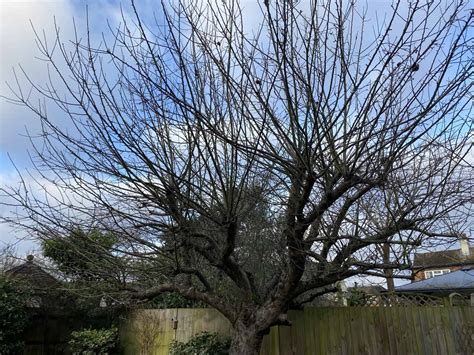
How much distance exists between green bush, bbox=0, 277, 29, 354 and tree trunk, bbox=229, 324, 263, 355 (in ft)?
15.6

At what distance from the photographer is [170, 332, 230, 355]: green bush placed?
5680 millimetres

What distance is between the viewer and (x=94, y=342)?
23.0ft

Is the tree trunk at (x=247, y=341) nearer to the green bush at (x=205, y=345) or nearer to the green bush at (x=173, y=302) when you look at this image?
the green bush at (x=205, y=345)

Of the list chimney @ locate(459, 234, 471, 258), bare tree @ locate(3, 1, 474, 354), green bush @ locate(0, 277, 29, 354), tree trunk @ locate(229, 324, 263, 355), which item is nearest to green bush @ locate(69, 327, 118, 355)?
green bush @ locate(0, 277, 29, 354)

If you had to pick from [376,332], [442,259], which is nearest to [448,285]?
[376,332]

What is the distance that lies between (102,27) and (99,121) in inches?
34.7

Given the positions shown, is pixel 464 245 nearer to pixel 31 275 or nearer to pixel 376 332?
pixel 376 332

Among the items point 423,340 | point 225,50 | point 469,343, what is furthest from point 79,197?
point 469,343

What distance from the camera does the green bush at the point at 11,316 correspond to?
6.89m

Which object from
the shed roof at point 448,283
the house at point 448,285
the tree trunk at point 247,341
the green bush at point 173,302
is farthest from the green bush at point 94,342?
the shed roof at point 448,283

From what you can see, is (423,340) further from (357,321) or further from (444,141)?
(444,141)

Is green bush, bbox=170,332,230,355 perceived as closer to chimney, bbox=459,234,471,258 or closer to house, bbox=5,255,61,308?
house, bbox=5,255,61,308

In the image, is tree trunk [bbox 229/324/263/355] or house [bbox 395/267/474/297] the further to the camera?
house [bbox 395/267/474/297]

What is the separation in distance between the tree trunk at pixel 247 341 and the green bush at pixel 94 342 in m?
3.73
